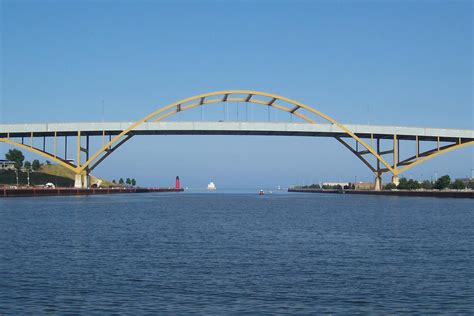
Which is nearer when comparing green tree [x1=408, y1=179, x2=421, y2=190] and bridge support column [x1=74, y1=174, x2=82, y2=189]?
bridge support column [x1=74, y1=174, x2=82, y2=189]

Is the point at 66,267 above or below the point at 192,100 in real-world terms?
below

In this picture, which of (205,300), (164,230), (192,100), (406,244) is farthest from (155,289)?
(192,100)

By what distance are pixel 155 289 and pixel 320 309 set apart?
5.12 m

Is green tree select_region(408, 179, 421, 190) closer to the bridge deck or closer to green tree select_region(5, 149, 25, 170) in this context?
the bridge deck

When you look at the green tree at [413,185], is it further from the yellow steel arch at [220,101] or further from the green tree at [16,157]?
the green tree at [16,157]

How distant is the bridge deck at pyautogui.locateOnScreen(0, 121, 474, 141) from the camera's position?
122m

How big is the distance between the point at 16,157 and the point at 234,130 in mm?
82133

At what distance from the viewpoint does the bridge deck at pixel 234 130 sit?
121875 mm

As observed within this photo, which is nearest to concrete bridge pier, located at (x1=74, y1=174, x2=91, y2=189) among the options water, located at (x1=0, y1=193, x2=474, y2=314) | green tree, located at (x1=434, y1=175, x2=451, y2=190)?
green tree, located at (x1=434, y1=175, x2=451, y2=190)

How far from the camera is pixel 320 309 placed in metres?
16.9

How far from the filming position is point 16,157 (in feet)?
586

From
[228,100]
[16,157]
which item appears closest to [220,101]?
[228,100]

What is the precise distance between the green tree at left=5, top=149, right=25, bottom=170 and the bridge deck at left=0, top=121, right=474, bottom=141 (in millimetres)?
47054

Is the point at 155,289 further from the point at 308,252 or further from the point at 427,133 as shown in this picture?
the point at 427,133
